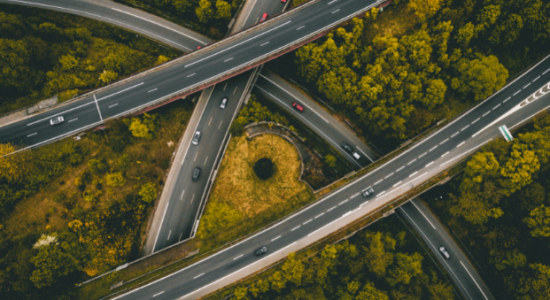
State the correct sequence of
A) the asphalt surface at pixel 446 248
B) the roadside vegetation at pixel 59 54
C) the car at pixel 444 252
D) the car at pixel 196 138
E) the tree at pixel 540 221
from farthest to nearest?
the car at pixel 196 138
the car at pixel 444 252
the asphalt surface at pixel 446 248
the roadside vegetation at pixel 59 54
the tree at pixel 540 221

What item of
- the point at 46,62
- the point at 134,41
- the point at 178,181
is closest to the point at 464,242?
the point at 178,181

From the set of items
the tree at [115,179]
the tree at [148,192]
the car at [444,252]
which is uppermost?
the tree at [115,179]

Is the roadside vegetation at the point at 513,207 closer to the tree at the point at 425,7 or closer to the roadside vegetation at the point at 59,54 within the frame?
the tree at the point at 425,7

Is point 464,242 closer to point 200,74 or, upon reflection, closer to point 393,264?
point 393,264

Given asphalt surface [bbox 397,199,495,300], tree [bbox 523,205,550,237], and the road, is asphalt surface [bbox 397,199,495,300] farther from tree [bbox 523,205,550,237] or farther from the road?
the road

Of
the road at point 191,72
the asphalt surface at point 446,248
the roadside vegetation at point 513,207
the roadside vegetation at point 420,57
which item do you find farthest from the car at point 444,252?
the road at point 191,72

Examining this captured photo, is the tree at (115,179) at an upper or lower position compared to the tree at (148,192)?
upper

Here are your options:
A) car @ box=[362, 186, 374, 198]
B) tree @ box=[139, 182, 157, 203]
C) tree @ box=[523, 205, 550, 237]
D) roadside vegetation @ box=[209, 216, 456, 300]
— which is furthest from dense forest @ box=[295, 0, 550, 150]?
tree @ box=[139, 182, 157, 203]
